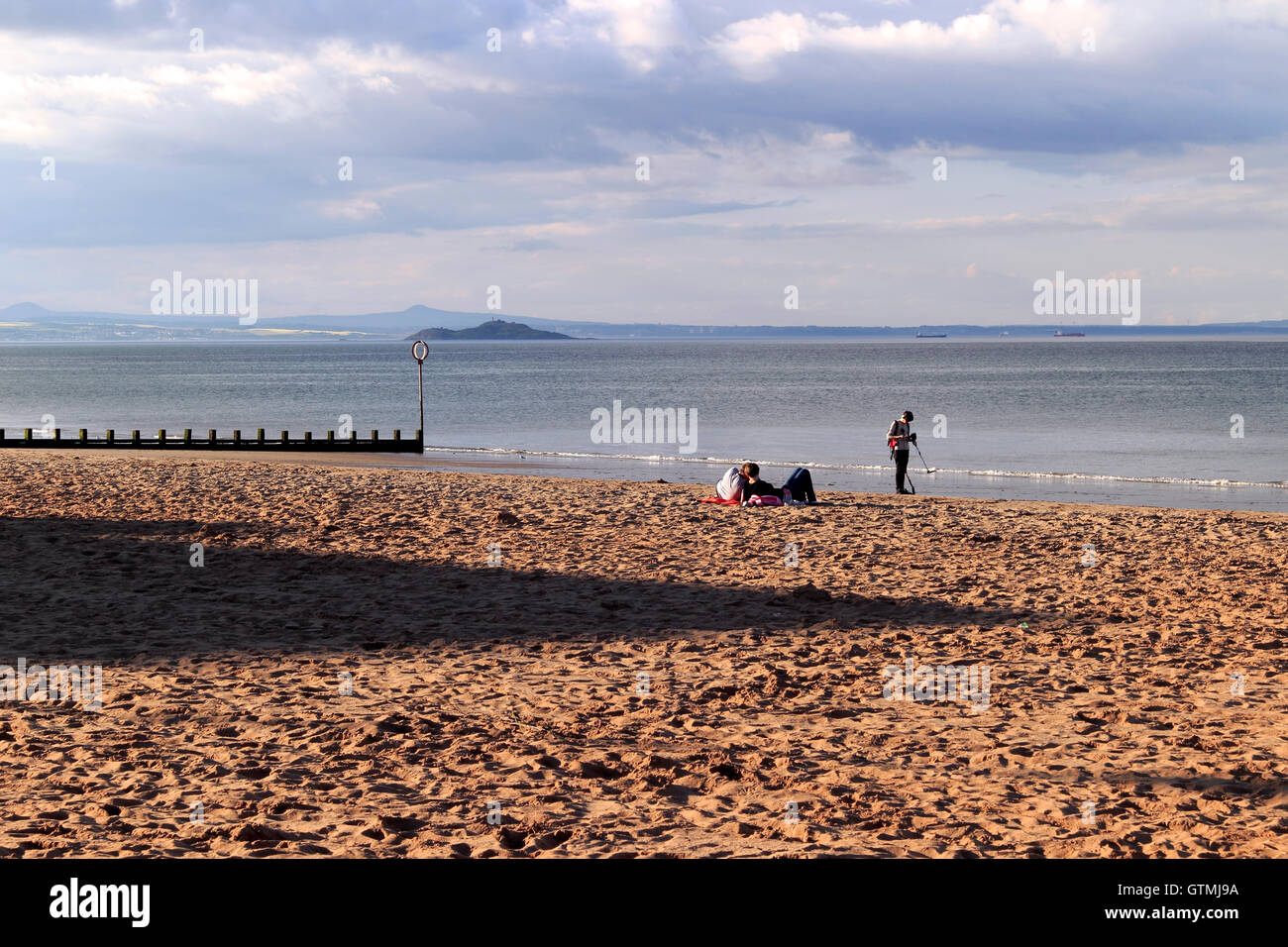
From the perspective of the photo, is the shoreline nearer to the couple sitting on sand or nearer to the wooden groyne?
the wooden groyne

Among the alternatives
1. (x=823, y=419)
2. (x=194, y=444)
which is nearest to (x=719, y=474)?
(x=194, y=444)

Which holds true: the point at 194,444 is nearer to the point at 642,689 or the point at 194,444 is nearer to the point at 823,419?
the point at 823,419

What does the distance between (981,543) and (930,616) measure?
4869mm

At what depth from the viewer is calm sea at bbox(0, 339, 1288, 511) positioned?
31781 millimetres

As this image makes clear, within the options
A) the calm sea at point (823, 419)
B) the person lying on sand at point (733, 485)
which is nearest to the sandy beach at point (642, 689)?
the person lying on sand at point (733, 485)

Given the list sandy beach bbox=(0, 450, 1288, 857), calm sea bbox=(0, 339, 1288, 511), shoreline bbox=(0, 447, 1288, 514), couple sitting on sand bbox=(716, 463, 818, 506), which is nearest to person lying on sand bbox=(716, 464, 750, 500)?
couple sitting on sand bbox=(716, 463, 818, 506)

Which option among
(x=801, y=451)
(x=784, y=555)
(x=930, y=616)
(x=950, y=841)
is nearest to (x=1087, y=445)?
(x=801, y=451)

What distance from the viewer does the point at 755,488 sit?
20.2m

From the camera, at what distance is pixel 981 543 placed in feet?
53.7

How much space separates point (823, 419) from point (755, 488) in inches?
1509
